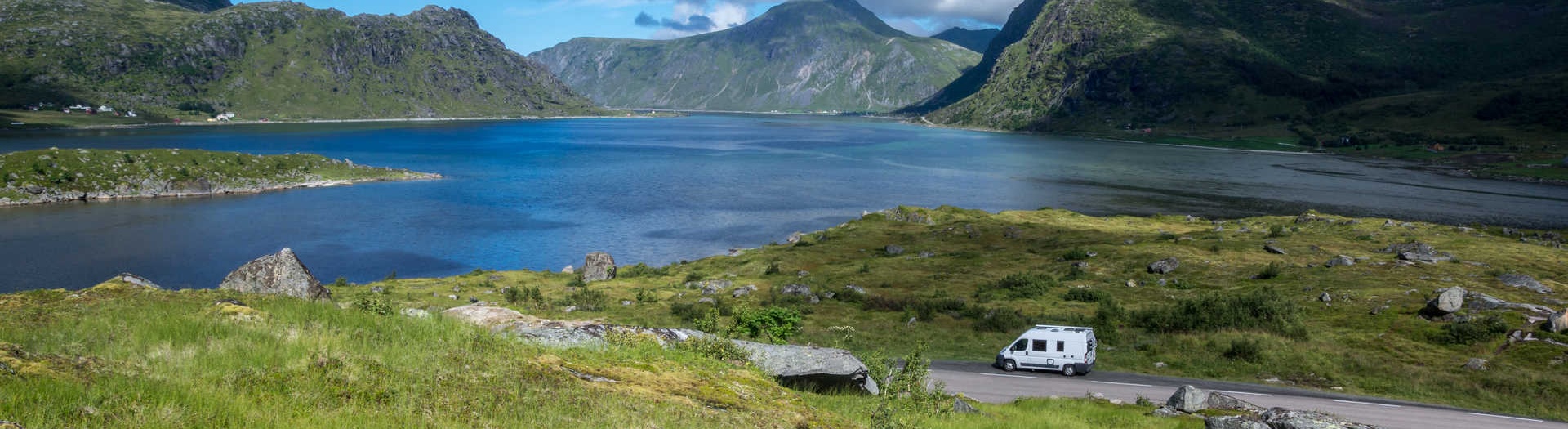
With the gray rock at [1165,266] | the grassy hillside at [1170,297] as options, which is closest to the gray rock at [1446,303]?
the grassy hillside at [1170,297]

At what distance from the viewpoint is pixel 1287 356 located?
30.8 metres

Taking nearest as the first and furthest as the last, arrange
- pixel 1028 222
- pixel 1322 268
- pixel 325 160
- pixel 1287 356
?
pixel 1287 356 < pixel 1322 268 < pixel 1028 222 < pixel 325 160

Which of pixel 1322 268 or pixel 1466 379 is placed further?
pixel 1322 268

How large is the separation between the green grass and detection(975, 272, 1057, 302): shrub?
12053 centimetres

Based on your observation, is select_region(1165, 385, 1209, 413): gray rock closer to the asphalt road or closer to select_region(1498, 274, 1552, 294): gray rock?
the asphalt road

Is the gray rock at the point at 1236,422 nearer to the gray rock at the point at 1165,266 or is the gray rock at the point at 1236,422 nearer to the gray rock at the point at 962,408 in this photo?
the gray rock at the point at 962,408

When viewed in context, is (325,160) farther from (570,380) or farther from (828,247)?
(570,380)

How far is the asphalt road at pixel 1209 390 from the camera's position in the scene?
22.9 metres

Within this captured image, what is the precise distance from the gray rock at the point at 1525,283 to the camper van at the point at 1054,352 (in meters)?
28.7

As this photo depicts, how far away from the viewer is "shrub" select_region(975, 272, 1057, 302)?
4775 centimetres

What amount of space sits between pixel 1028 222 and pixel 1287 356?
2050 inches

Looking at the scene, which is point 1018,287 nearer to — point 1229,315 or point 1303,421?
point 1229,315

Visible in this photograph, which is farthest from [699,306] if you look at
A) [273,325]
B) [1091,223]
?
[1091,223]

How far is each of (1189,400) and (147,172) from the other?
139561mm
